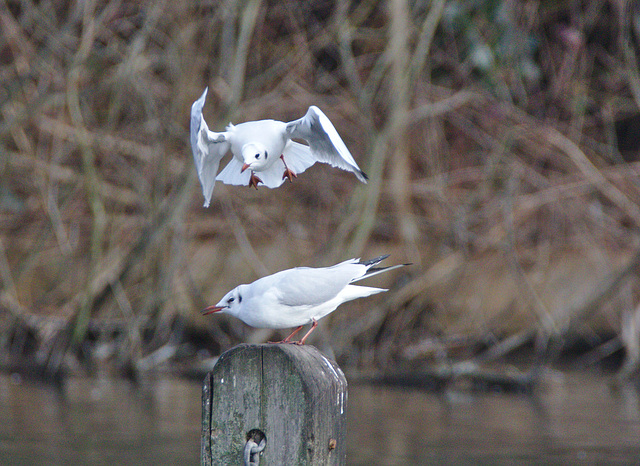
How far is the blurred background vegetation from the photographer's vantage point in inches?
320

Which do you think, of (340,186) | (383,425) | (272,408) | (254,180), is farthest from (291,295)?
(340,186)

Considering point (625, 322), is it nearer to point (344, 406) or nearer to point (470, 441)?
point (470, 441)

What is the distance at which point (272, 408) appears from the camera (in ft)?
7.41

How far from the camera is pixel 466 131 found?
9.32m

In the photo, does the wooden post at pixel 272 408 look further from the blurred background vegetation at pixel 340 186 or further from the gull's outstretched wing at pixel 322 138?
the blurred background vegetation at pixel 340 186

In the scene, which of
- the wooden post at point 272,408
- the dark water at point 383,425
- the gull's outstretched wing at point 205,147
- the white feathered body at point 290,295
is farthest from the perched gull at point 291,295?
the dark water at point 383,425

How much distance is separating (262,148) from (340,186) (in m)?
6.66

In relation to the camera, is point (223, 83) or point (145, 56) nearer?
point (223, 83)

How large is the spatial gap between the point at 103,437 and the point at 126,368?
2890 millimetres

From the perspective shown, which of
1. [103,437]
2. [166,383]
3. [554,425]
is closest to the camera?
[103,437]

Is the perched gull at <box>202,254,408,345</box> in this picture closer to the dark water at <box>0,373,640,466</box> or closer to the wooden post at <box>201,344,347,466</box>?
the wooden post at <box>201,344,347,466</box>

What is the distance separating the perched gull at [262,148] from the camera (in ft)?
9.23

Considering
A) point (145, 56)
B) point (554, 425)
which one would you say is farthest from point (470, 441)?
point (145, 56)

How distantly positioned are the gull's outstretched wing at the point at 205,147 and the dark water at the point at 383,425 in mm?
2053
